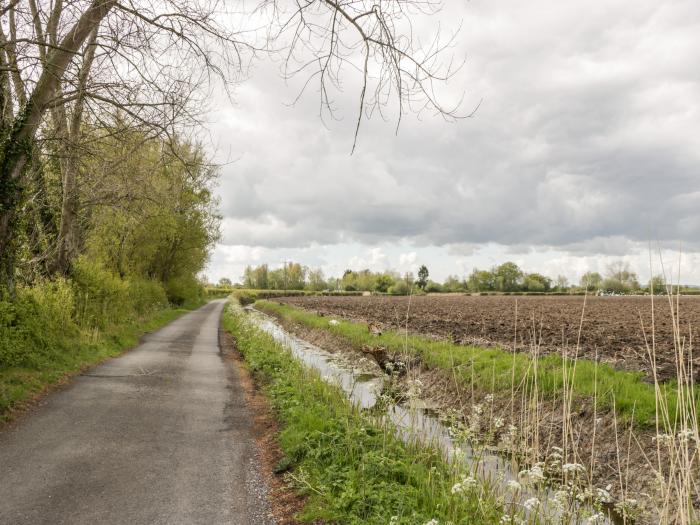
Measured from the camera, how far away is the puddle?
5.56 metres

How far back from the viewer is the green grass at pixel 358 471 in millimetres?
4902

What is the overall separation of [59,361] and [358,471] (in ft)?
29.6

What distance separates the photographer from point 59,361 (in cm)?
1133

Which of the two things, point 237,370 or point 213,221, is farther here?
point 213,221

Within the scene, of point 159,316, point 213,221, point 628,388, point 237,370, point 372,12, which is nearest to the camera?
point 372,12

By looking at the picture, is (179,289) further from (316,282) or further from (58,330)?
(316,282)

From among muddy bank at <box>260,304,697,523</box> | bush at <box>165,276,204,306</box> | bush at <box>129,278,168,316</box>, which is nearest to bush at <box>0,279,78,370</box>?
muddy bank at <box>260,304,697,523</box>

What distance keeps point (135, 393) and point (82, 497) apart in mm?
4884

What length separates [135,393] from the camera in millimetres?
9781

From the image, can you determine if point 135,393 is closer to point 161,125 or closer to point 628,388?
point 161,125

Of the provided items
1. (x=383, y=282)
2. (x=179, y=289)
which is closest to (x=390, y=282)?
(x=383, y=282)

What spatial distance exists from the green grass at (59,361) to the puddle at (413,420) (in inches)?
221

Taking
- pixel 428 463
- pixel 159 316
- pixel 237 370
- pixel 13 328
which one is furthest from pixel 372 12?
pixel 159 316

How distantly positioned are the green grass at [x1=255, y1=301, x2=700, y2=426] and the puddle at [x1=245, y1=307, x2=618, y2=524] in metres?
1.02
